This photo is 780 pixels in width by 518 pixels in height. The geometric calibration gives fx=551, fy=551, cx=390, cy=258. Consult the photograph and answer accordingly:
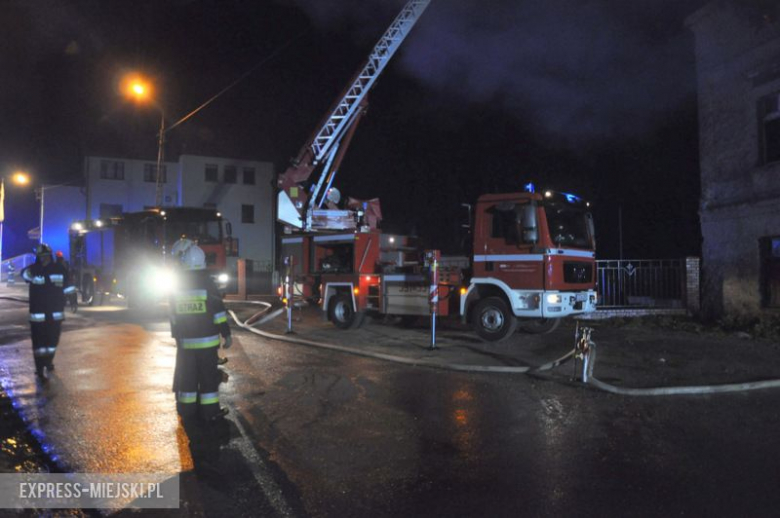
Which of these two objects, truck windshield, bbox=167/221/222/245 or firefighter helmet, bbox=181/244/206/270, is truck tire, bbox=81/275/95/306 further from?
firefighter helmet, bbox=181/244/206/270

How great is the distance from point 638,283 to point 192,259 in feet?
42.1

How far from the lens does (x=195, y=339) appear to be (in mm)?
4875

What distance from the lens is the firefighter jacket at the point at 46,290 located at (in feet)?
24.7

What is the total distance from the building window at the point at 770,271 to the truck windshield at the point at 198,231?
14.9 meters

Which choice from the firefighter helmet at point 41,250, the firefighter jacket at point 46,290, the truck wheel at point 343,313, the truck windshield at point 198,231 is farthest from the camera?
the truck windshield at point 198,231

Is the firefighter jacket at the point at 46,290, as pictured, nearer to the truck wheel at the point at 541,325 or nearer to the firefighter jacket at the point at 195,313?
the firefighter jacket at the point at 195,313

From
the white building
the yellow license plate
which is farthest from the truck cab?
the white building

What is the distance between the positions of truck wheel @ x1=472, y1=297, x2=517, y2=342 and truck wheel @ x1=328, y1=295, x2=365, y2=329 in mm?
2836

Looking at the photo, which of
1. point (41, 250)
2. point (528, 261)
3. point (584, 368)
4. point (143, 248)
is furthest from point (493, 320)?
point (143, 248)

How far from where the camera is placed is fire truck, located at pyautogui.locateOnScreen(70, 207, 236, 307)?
1631 centimetres

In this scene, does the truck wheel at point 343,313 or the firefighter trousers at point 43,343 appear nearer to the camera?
the firefighter trousers at point 43,343

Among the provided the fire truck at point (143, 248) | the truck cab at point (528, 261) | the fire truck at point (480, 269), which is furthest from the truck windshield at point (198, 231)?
the truck cab at point (528, 261)

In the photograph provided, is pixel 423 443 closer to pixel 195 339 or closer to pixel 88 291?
pixel 195 339

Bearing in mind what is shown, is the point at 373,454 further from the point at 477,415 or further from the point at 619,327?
the point at 619,327
